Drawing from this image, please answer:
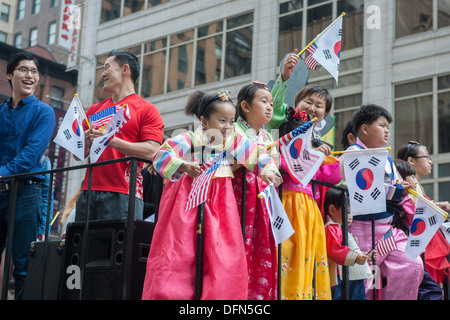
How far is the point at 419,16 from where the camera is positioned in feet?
54.5

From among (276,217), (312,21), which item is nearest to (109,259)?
(276,217)

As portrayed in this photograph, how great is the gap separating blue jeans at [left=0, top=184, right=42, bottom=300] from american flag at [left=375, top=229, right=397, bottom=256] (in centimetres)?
289

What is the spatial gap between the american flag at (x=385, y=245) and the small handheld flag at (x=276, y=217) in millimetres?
1853

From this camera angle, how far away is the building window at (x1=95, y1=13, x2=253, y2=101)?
2034 cm

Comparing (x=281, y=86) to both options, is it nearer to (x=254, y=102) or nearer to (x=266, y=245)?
(x=254, y=102)

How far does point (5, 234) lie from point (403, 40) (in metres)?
13.5

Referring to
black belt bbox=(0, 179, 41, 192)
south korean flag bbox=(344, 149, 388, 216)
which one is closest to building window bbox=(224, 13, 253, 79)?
south korean flag bbox=(344, 149, 388, 216)

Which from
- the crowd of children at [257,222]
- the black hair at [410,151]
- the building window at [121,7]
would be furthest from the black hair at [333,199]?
the building window at [121,7]

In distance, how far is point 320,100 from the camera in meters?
5.61

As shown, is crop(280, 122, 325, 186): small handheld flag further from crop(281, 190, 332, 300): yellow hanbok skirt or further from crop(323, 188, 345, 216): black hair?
crop(323, 188, 345, 216): black hair

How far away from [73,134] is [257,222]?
148 centimetres

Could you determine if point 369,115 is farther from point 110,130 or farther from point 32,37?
point 32,37

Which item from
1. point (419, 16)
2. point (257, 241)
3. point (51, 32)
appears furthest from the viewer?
point (51, 32)

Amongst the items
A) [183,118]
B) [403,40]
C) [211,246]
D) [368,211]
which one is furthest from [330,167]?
[183,118]
